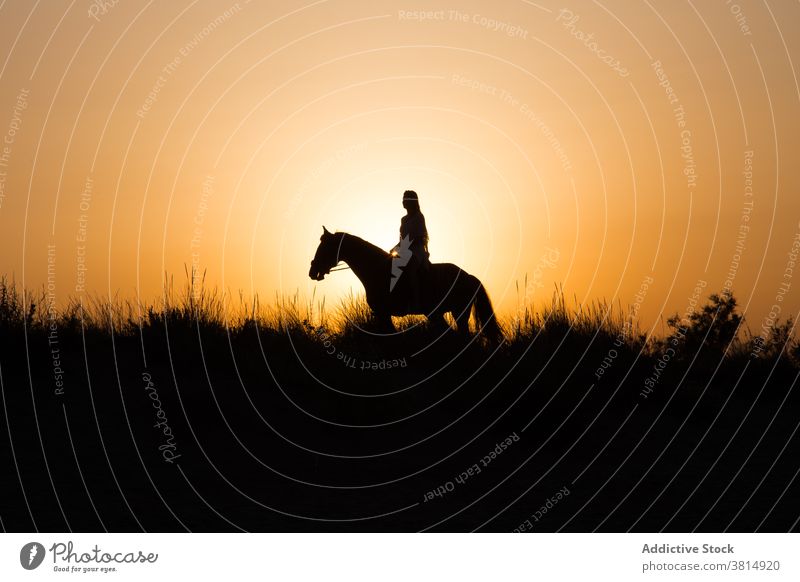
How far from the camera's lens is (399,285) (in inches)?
696

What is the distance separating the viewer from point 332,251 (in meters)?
18.2

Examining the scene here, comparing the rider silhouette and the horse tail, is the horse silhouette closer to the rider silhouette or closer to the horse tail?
the horse tail

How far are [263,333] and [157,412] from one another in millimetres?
3210

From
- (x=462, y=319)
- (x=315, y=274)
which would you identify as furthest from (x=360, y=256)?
(x=462, y=319)

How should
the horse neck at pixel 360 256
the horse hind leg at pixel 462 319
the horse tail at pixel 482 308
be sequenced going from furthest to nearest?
the horse neck at pixel 360 256, the horse tail at pixel 482 308, the horse hind leg at pixel 462 319

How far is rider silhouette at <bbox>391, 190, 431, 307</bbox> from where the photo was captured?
16.8m

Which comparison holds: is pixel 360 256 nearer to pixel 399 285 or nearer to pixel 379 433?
pixel 399 285

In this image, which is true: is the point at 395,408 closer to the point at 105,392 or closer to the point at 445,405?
the point at 445,405

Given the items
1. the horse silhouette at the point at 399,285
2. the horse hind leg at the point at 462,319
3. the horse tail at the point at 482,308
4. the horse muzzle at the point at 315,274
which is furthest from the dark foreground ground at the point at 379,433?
the horse muzzle at the point at 315,274

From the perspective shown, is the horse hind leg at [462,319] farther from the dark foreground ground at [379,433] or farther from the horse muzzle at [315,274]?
the horse muzzle at [315,274]

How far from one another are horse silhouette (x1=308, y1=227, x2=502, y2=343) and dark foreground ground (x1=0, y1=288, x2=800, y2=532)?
47.8 inches

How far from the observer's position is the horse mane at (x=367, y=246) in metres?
18.1
